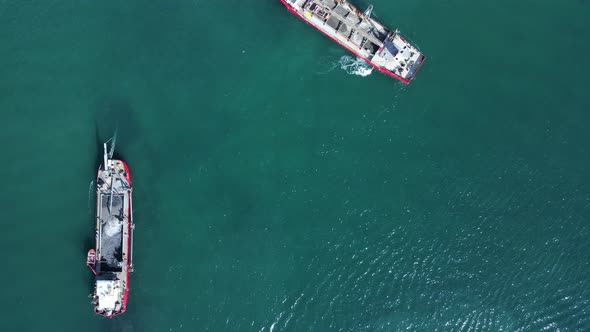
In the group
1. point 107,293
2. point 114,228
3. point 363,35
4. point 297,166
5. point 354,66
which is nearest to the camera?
point 107,293

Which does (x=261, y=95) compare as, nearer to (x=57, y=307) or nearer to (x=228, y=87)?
(x=228, y=87)

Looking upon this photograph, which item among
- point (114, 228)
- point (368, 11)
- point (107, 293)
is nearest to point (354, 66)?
point (368, 11)

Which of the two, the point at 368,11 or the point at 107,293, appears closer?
the point at 107,293

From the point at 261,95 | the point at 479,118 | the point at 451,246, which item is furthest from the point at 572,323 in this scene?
the point at 261,95

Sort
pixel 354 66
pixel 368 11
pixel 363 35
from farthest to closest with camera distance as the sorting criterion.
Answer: pixel 354 66 → pixel 363 35 → pixel 368 11

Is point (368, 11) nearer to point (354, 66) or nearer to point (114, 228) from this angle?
point (354, 66)

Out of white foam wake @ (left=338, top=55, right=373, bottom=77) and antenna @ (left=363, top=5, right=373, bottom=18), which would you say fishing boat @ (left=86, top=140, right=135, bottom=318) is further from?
antenna @ (left=363, top=5, right=373, bottom=18)

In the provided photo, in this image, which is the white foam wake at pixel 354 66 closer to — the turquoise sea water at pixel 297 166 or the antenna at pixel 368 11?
the turquoise sea water at pixel 297 166

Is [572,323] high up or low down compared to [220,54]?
down

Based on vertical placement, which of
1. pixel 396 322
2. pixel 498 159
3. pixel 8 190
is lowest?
pixel 8 190
